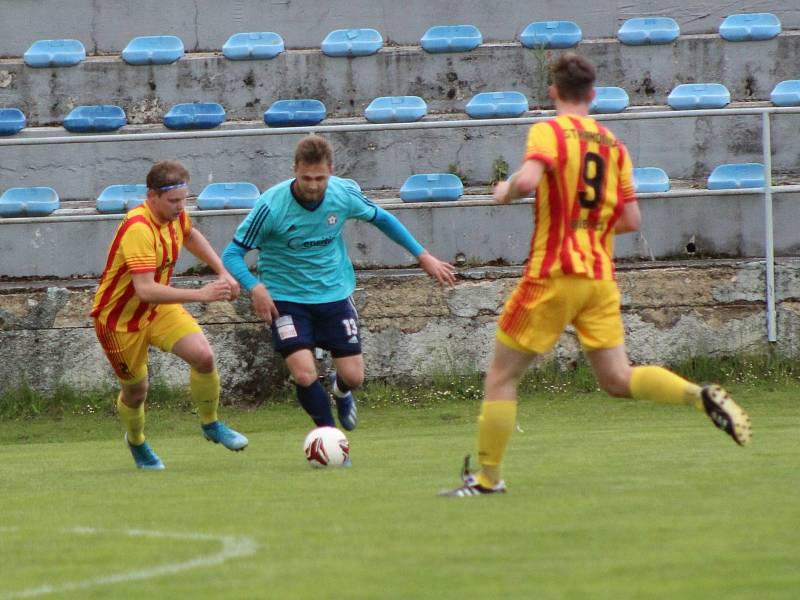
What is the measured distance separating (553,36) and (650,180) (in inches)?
137

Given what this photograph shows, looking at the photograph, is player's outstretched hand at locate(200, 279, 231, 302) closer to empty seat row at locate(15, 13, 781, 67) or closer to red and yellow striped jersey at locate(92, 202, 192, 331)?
red and yellow striped jersey at locate(92, 202, 192, 331)

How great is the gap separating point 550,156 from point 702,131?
839cm

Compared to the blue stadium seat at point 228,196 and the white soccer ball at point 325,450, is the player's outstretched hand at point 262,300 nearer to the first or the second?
the white soccer ball at point 325,450

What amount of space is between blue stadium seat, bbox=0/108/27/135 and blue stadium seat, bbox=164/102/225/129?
169 centimetres

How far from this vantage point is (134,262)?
26.9 feet

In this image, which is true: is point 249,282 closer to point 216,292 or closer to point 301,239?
point 216,292

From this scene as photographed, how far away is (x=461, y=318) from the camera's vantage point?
13.3 m

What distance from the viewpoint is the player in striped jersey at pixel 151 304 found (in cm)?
820

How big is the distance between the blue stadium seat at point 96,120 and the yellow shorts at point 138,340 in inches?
298

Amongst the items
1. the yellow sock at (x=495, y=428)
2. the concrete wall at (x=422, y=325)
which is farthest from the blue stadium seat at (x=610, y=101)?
the yellow sock at (x=495, y=428)

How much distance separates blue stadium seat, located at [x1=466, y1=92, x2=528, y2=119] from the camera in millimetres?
15117

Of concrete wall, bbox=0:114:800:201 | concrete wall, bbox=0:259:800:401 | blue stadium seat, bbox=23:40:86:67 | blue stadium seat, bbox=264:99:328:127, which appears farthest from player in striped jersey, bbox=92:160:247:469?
blue stadium seat, bbox=23:40:86:67

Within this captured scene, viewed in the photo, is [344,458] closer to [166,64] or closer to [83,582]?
[83,582]

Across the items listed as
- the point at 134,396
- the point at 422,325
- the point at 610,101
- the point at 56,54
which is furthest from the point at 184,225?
the point at 56,54
